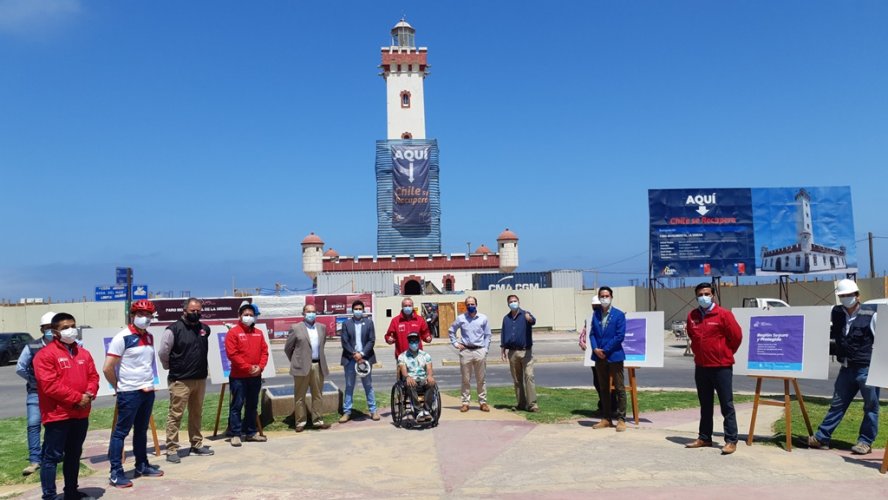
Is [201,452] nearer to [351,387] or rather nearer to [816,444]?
[351,387]

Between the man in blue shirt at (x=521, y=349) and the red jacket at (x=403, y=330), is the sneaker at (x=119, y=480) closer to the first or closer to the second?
the red jacket at (x=403, y=330)

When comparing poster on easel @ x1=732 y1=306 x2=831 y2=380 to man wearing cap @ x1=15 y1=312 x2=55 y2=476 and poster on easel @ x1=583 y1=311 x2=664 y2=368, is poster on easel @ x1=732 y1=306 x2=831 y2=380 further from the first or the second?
man wearing cap @ x1=15 y1=312 x2=55 y2=476

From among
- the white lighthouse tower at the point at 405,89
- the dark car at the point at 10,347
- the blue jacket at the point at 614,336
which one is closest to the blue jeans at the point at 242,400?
the blue jacket at the point at 614,336

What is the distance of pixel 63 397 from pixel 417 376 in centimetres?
506

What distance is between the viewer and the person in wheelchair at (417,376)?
9.91 m

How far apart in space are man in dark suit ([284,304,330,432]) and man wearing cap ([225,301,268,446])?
0.74 meters

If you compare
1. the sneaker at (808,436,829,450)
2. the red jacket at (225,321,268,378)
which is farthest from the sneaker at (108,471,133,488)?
the sneaker at (808,436,829,450)

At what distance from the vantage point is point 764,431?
9.32 m

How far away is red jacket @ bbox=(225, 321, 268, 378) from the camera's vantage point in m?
9.03

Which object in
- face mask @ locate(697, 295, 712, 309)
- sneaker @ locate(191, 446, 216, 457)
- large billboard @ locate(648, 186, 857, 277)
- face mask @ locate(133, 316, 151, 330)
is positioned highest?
large billboard @ locate(648, 186, 857, 277)

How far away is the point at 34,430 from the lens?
805cm

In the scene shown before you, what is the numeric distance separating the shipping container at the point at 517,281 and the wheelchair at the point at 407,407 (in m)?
37.9

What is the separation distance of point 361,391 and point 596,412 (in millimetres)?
5941

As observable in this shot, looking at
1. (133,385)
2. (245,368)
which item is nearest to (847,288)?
(245,368)
